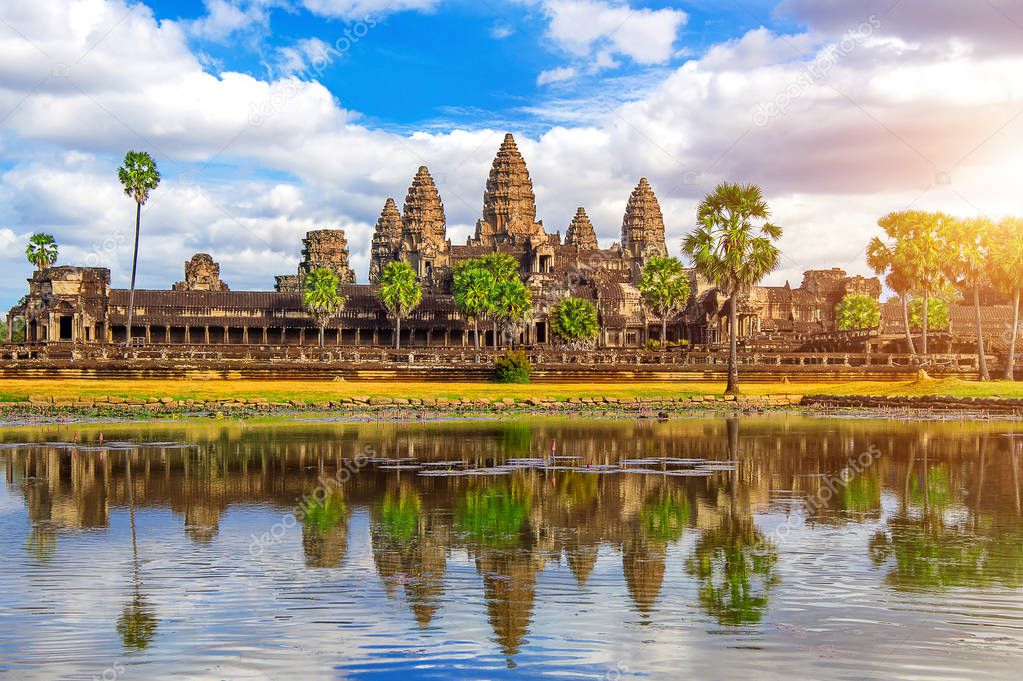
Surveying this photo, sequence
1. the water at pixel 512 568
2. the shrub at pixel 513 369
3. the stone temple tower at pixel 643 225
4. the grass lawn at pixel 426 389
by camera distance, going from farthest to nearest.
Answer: the stone temple tower at pixel 643 225, the shrub at pixel 513 369, the grass lawn at pixel 426 389, the water at pixel 512 568

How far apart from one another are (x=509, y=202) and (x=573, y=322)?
6346 cm

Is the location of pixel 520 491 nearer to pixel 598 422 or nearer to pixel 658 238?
pixel 598 422

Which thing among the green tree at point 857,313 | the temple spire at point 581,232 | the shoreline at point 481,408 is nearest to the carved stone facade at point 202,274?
the temple spire at point 581,232

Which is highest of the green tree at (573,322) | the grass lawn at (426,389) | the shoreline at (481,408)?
the green tree at (573,322)

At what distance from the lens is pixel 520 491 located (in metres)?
21.2

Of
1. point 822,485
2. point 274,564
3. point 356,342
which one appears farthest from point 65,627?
point 356,342

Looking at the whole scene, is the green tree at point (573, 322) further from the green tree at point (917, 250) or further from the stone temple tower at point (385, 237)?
the stone temple tower at point (385, 237)

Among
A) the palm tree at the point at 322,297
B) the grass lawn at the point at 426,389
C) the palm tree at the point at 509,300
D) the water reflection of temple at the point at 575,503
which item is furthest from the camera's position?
the palm tree at the point at 322,297

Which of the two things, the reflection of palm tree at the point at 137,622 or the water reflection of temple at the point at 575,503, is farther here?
the water reflection of temple at the point at 575,503

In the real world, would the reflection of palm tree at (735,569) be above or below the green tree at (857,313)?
below

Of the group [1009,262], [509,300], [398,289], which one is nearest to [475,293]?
[509,300]

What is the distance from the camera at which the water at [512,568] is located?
988cm

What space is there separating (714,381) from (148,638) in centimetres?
5917

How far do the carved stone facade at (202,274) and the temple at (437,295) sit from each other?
192mm
